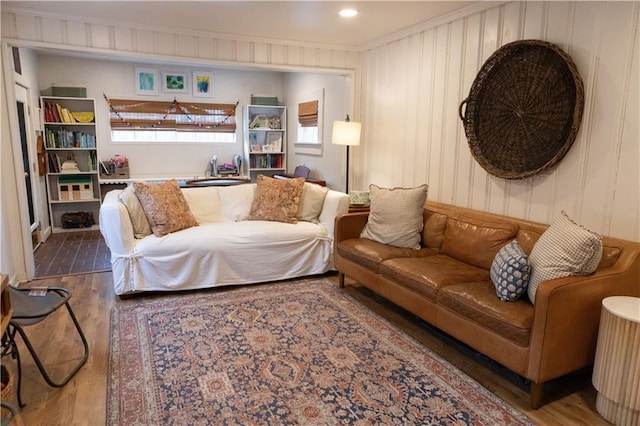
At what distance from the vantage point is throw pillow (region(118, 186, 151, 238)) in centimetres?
365

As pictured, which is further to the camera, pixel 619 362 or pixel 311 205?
pixel 311 205

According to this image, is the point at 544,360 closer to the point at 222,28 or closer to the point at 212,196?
the point at 212,196

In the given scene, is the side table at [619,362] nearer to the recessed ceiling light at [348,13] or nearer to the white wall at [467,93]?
the white wall at [467,93]

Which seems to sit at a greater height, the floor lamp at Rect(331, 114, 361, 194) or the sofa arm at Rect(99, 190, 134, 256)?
the floor lamp at Rect(331, 114, 361, 194)

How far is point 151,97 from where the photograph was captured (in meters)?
6.44

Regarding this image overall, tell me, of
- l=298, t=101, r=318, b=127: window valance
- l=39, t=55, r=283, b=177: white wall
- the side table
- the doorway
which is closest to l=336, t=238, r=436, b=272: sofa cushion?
the side table

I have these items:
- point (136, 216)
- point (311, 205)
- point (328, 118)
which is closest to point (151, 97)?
point (328, 118)

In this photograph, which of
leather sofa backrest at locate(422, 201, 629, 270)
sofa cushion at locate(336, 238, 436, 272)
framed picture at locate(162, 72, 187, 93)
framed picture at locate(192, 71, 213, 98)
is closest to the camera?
leather sofa backrest at locate(422, 201, 629, 270)

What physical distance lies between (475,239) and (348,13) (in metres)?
2.11

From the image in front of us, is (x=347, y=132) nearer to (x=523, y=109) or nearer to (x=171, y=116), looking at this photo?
(x=523, y=109)

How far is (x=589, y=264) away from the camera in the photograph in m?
2.16

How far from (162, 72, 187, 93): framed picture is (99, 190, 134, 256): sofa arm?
356 centimetres

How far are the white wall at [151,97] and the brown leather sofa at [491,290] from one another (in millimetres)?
4044

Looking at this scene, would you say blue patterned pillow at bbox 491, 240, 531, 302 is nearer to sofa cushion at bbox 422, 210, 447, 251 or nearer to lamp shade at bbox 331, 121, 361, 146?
sofa cushion at bbox 422, 210, 447, 251
